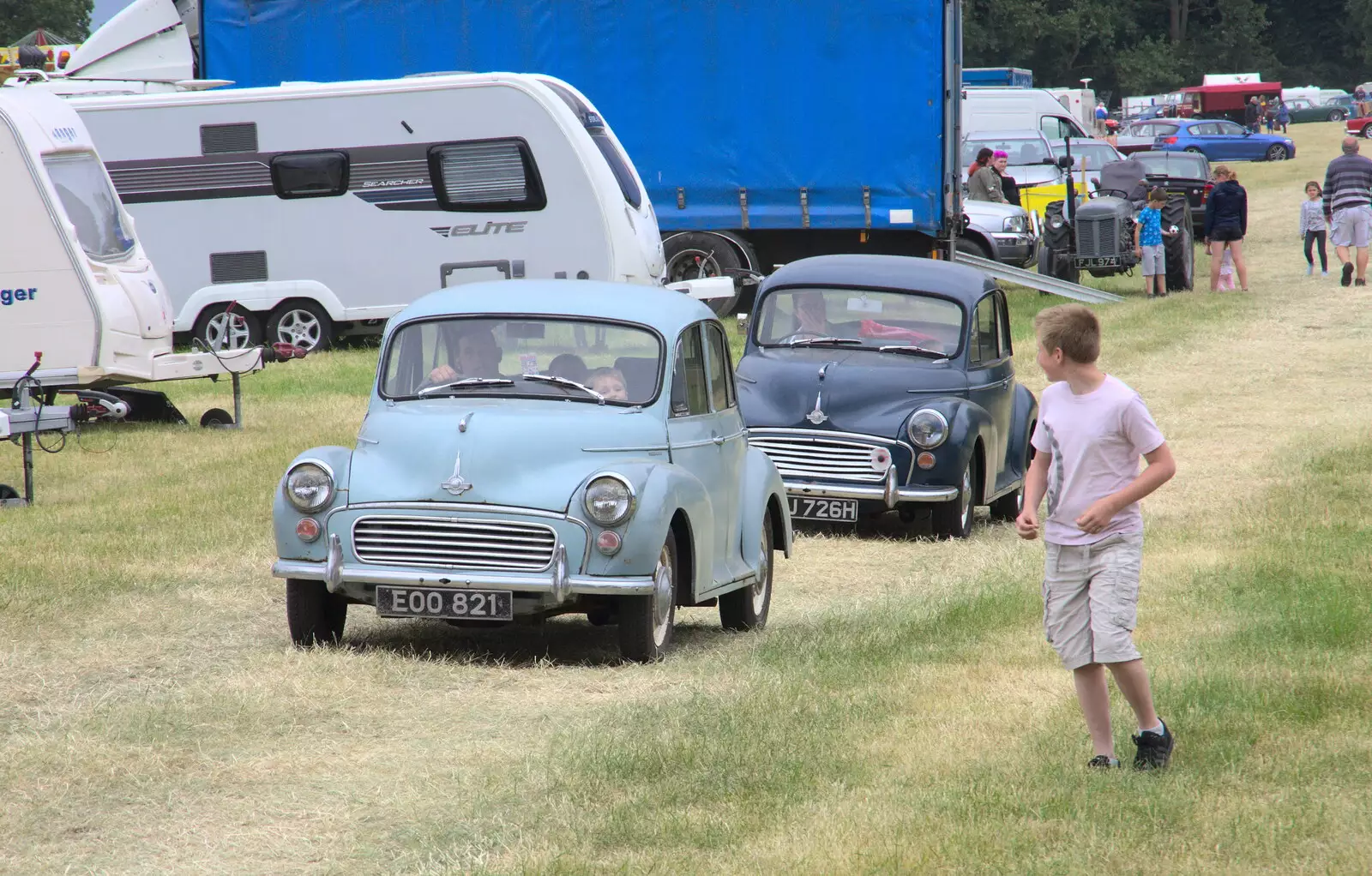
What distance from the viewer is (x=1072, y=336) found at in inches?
222

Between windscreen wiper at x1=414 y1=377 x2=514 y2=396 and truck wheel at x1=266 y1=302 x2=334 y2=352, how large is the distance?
480 inches

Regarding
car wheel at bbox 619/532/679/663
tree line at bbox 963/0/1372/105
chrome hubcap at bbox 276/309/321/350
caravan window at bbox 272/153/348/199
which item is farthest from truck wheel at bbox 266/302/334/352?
tree line at bbox 963/0/1372/105

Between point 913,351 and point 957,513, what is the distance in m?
1.26

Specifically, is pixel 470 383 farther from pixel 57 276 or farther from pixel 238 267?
pixel 238 267

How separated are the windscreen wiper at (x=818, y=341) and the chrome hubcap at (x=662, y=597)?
15.4ft

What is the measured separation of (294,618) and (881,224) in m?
15.2

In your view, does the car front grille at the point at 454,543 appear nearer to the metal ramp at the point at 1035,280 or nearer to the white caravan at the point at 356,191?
the white caravan at the point at 356,191

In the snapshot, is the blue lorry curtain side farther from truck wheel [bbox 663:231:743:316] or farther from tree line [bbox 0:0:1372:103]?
tree line [bbox 0:0:1372:103]

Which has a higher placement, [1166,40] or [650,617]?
[1166,40]

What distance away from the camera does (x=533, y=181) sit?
19219 millimetres

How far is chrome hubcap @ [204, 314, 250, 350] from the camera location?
1981cm

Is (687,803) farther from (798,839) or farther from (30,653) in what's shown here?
(30,653)

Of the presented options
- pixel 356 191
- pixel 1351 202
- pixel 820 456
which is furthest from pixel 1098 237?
pixel 820 456

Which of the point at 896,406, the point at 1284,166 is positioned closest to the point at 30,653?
the point at 896,406
